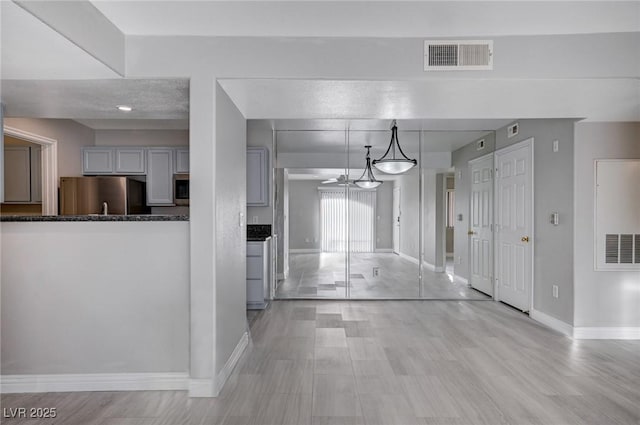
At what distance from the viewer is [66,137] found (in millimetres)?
4816

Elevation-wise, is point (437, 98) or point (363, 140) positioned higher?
point (363, 140)

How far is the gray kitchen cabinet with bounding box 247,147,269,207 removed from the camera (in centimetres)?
508

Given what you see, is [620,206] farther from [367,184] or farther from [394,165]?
[367,184]

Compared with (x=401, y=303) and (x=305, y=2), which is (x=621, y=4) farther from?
(x=401, y=303)

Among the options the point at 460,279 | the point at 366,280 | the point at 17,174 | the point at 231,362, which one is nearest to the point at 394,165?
the point at 366,280

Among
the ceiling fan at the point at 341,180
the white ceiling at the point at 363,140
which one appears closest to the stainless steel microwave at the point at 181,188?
the white ceiling at the point at 363,140

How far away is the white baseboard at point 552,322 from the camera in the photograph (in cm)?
374

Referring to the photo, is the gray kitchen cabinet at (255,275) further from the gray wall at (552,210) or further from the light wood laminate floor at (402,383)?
the gray wall at (552,210)

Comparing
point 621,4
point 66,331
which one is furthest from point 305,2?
point 66,331

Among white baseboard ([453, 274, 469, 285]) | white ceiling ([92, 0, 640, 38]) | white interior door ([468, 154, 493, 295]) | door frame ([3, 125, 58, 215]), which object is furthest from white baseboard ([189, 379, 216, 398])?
white baseboard ([453, 274, 469, 285])

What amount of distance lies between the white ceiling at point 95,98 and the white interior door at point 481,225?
4243 millimetres

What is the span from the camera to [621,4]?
7.14 ft

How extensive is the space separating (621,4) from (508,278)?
137 inches

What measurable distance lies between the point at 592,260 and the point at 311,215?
359cm
